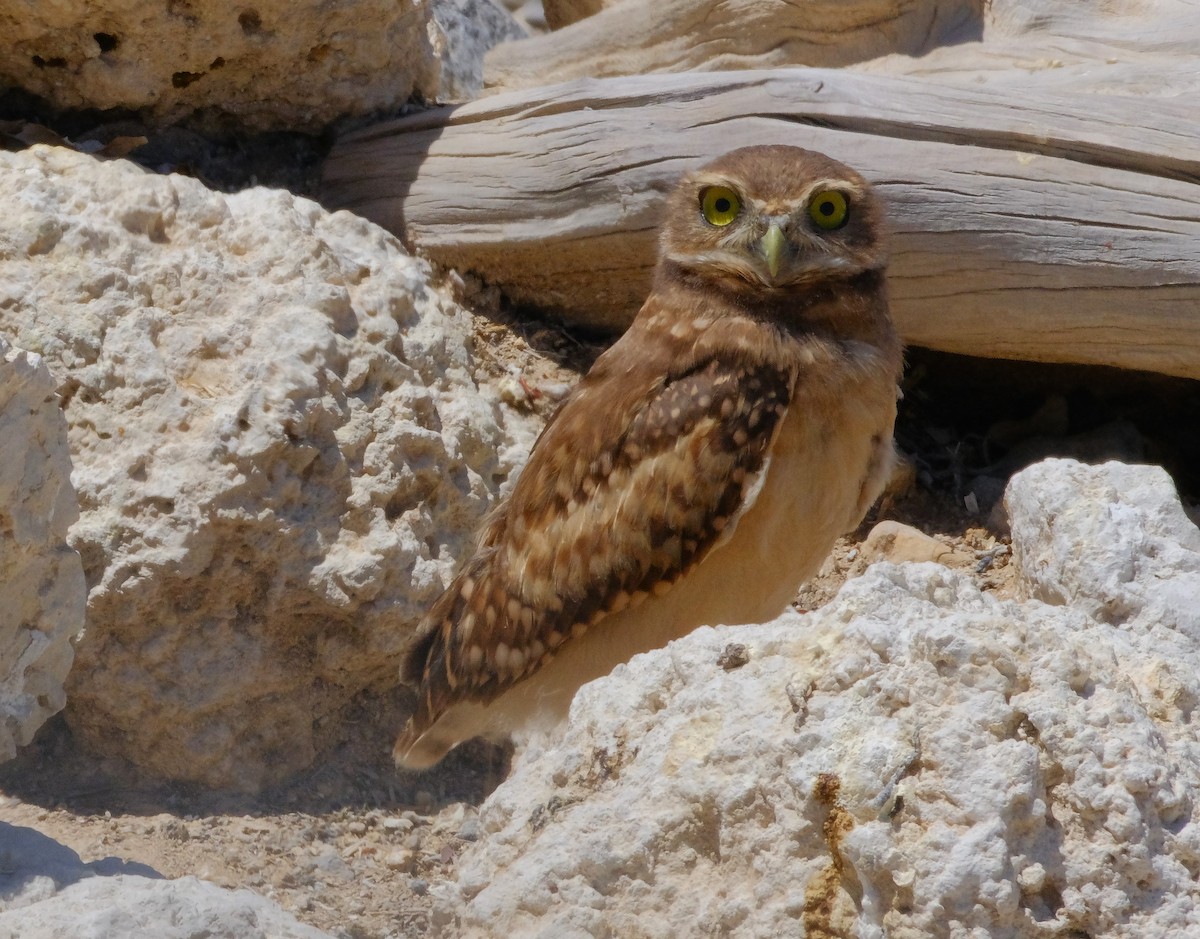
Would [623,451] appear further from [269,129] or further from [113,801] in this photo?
[269,129]

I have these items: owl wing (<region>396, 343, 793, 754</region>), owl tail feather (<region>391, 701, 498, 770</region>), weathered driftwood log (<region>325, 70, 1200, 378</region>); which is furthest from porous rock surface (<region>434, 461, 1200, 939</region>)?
weathered driftwood log (<region>325, 70, 1200, 378</region>)

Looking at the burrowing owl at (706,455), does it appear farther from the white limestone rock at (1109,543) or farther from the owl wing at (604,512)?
the white limestone rock at (1109,543)

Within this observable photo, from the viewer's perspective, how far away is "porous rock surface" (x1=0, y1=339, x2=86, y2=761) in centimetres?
248

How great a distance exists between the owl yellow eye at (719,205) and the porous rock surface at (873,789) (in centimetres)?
210

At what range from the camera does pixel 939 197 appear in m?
5.39

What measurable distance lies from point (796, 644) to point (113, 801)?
10.2 feet

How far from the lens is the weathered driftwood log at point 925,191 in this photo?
535 centimetres

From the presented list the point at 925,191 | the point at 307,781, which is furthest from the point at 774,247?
the point at 307,781

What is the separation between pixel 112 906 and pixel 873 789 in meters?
1.22

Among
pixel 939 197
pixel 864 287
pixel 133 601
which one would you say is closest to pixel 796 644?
pixel 864 287

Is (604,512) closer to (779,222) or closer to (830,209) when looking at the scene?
(779,222)

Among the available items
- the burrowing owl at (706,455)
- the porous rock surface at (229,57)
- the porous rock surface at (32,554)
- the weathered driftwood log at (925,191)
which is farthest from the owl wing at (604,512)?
the porous rock surface at (229,57)

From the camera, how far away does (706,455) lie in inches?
163

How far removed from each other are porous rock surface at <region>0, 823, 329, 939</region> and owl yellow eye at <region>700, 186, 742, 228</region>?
2862 millimetres
